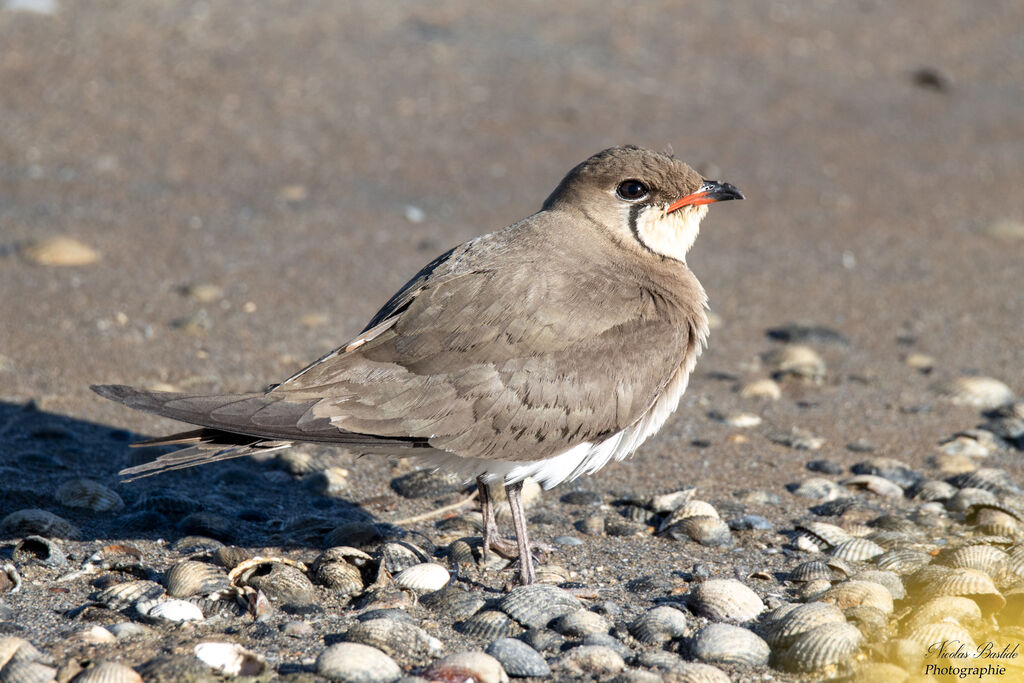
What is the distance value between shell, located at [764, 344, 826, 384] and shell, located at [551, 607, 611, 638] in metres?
2.86

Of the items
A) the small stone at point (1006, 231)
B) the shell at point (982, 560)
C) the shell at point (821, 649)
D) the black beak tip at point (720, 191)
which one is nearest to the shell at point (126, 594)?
the shell at point (821, 649)

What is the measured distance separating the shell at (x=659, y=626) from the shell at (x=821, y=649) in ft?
1.16

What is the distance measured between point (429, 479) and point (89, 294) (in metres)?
2.85

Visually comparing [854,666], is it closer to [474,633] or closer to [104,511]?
[474,633]

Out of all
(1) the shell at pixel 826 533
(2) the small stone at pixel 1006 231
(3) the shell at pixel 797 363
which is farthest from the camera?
(2) the small stone at pixel 1006 231

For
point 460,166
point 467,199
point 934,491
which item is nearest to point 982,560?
point 934,491

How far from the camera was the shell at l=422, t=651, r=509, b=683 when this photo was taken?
11.4 ft

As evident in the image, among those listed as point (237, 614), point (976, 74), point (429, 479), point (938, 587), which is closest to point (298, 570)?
point (237, 614)

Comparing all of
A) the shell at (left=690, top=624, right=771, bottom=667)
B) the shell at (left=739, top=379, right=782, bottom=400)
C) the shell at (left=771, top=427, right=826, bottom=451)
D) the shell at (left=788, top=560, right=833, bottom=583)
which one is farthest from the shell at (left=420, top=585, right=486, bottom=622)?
the shell at (left=739, top=379, right=782, bottom=400)

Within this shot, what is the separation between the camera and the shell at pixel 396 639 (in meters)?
3.62

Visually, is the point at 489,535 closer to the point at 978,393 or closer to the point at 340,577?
the point at 340,577

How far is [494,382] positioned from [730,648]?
1242mm

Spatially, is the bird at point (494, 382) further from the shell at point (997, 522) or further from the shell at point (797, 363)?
the shell at point (797, 363)

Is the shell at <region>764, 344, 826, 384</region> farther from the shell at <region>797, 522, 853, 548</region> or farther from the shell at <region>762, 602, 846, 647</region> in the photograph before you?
the shell at <region>762, 602, 846, 647</region>
